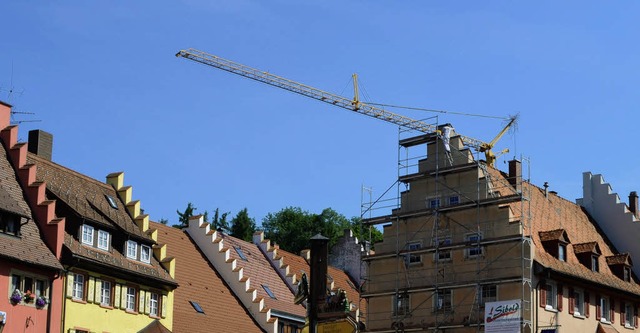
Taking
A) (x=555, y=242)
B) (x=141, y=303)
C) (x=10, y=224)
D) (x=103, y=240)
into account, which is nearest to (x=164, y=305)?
(x=141, y=303)

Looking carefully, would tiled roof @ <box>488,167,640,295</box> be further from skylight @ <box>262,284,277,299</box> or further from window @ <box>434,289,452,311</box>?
skylight @ <box>262,284,277,299</box>

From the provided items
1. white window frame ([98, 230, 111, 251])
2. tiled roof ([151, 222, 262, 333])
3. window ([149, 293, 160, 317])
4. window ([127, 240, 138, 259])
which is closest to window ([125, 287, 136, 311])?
window ([149, 293, 160, 317])

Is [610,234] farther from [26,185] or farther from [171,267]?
[26,185]

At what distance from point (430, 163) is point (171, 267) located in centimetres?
1717

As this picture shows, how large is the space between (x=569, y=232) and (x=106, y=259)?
30535 millimetres

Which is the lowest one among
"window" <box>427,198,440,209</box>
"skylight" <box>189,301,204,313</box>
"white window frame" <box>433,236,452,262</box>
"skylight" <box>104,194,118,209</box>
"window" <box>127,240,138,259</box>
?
"skylight" <box>189,301,204,313</box>

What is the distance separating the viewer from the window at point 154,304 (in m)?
58.8

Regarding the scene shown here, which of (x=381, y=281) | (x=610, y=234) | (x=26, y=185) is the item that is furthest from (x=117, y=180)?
(x=610, y=234)

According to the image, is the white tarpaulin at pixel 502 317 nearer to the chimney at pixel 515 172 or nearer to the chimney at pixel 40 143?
the chimney at pixel 515 172

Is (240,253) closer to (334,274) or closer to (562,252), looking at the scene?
(334,274)

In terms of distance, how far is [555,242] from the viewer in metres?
66.4

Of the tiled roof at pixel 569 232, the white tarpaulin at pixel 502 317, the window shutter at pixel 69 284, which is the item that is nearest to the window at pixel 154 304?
the window shutter at pixel 69 284

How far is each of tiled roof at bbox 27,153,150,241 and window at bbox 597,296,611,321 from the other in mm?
27211

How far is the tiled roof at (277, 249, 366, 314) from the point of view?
7931 cm
